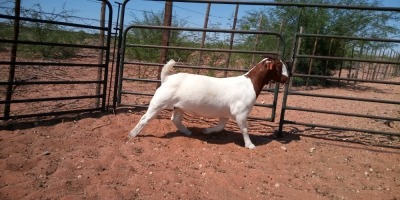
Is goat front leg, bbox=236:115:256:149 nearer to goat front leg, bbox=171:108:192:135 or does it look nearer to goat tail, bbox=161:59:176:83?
goat front leg, bbox=171:108:192:135

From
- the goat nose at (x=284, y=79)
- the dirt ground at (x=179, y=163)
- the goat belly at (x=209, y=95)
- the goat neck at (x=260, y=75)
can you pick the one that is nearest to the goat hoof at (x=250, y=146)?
the dirt ground at (x=179, y=163)

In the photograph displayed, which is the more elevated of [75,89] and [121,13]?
[121,13]

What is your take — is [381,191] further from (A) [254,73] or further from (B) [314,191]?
(A) [254,73]

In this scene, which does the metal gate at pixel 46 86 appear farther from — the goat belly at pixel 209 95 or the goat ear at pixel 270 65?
the goat ear at pixel 270 65

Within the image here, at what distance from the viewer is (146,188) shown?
10.3 ft

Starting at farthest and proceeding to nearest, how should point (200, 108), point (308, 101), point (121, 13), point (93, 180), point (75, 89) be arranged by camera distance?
point (308, 101) → point (75, 89) → point (121, 13) → point (200, 108) → point (93, 180)

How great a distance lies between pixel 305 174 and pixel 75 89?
225 inches

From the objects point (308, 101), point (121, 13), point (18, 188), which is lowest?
point (18, 188)

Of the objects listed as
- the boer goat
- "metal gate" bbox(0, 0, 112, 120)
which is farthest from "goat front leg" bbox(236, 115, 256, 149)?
"metal gate" bbox(0, 0, 112, 120)

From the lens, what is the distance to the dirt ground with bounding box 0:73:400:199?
3158mm

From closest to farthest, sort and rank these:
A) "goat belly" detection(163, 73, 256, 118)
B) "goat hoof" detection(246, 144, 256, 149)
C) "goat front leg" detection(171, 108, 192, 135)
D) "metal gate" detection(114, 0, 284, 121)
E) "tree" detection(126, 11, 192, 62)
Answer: "goat belly" detection(163, 73, 256, 118) → "goat hoof" detection(246, 144, 256, 149) → "goat front leg" detection(171, 108, 192, 135) → "metal gate" detection(114, 0, 284, 121) → "tree" detection(126, 11, 192, 62)

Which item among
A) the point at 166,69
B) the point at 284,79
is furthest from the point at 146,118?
the point at 284,79

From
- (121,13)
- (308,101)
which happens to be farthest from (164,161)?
(308,101)

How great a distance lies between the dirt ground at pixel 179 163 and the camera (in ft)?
10.4
